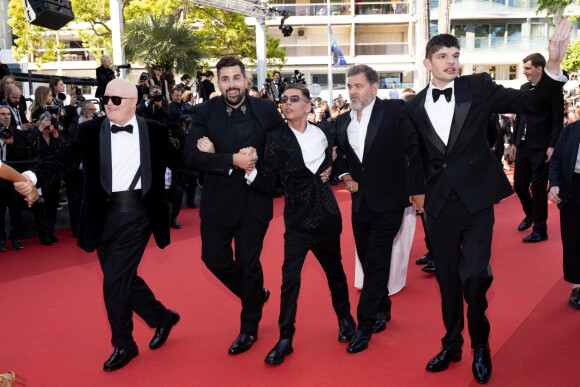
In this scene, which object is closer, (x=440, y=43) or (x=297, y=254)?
(x=440, y=43)

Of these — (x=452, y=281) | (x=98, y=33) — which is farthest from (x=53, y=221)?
(x=98, y=33)

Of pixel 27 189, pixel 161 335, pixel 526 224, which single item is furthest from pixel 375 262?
pixel 526 224

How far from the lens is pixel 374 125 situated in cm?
417

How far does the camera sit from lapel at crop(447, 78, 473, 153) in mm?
3625

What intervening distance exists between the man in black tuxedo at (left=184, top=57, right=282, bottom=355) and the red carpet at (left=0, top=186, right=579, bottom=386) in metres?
0.45

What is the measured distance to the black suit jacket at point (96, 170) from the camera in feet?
12.8

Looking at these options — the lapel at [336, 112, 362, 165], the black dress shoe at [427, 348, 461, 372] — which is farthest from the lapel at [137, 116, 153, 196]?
the black dress shoe at [427, 348, 461, 372]

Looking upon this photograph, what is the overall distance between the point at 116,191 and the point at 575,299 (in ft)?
12.6

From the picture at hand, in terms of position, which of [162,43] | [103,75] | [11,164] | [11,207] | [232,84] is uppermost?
[162,43]

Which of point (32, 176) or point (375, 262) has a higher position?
point (32, 176)

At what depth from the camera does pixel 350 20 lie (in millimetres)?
41875

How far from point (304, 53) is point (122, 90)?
39.5 m

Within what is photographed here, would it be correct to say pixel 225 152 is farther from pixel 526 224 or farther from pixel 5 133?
pixel 526 224

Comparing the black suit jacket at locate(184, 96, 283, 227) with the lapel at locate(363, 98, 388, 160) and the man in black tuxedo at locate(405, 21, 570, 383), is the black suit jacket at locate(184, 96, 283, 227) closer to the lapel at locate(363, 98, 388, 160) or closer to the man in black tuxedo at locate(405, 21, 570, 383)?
the lapel at locate(363, 98, 388, 160)
